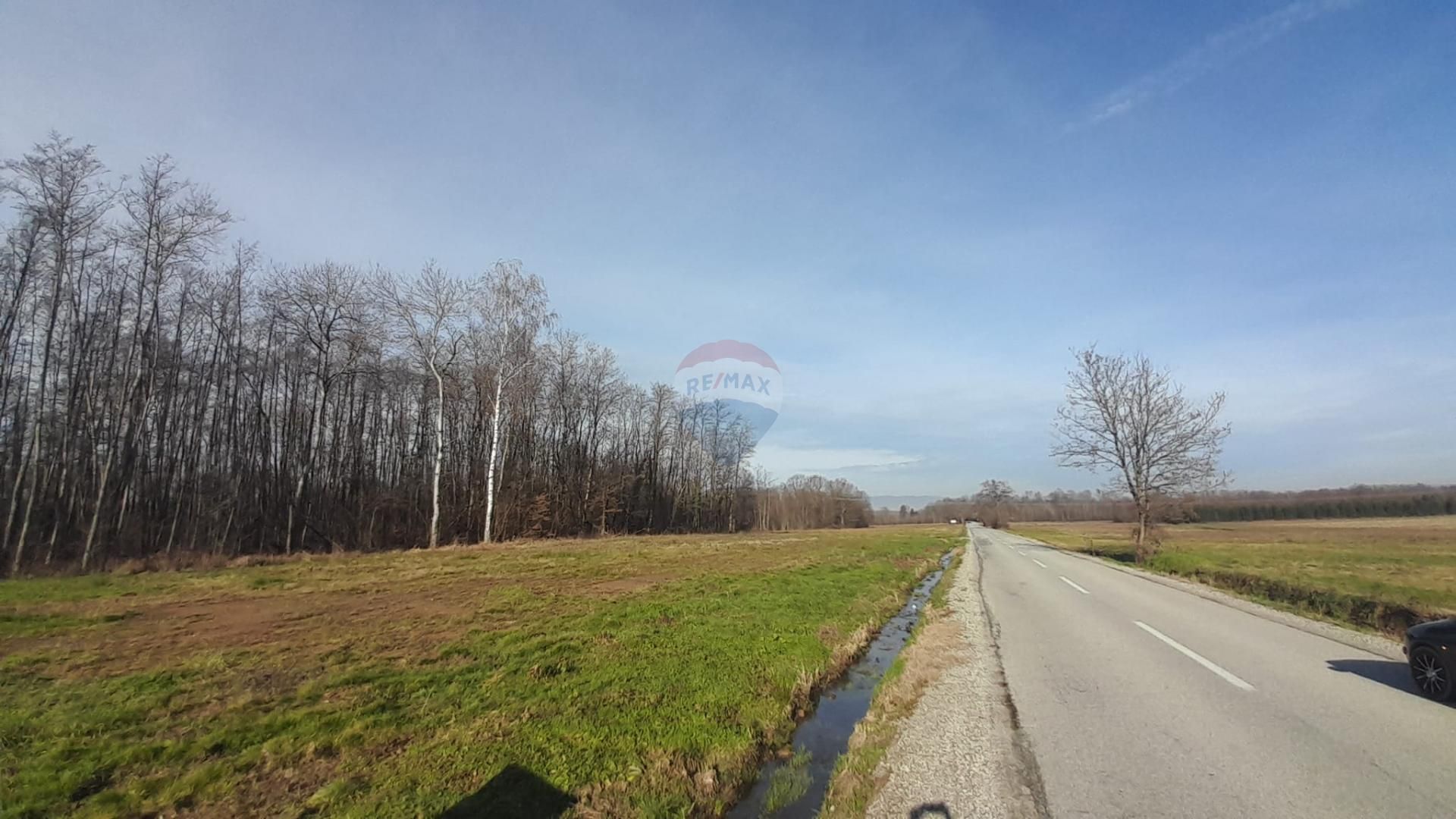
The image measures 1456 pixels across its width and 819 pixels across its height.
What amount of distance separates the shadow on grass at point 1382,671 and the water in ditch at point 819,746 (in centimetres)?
599

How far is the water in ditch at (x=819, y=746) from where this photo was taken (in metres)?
4.98

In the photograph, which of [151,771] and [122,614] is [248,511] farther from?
[151,771]

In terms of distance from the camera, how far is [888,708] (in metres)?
6.73

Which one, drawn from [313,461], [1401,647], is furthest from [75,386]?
[1401,647]

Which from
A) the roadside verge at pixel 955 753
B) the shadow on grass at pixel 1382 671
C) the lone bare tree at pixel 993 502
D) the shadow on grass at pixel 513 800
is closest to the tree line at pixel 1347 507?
the lone bare tree at pixel 993 502

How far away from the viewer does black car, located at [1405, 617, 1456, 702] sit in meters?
6.25

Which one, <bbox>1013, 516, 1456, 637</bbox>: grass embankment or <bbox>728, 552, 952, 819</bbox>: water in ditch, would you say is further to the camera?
<bbox>1013, 516, 1456, 637</bbox>: grass embankment

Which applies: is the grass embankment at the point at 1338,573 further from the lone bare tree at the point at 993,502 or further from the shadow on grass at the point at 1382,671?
the lone bare tree at the point at 993,502

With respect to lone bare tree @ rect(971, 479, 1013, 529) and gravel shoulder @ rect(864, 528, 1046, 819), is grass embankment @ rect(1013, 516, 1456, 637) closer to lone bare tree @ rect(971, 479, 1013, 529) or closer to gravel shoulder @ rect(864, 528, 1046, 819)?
gravel shoulder @ rect(864, 528, 1046, 819)

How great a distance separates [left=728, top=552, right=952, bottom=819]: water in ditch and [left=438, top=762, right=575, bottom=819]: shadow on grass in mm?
1484

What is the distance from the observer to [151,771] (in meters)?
4.85

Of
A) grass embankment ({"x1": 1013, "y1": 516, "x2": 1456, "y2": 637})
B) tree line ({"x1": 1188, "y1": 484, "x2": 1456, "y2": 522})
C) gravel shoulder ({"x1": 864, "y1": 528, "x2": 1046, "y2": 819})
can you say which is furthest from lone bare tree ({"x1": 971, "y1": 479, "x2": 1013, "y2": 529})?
gravel shoulder ({"x1": 864, "y1": 528, "x2": 1046, "y2": 819})

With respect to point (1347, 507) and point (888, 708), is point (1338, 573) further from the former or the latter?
point (1347, 507)

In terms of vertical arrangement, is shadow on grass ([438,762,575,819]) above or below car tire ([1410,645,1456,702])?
below
